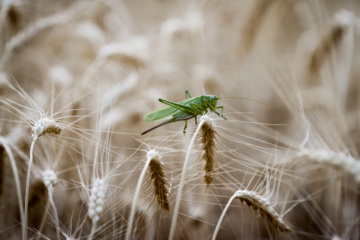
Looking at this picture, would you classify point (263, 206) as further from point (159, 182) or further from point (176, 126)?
point (176, 126)

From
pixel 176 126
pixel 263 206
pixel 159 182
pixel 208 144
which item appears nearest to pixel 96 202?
pixel 159 182

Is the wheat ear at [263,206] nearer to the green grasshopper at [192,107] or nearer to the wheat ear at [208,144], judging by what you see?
the wheat ear at [208,144]

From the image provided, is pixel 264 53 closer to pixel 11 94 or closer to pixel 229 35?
pixel 229 35

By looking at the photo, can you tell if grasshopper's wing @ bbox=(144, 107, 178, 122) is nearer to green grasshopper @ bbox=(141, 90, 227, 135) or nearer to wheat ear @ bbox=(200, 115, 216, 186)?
green grasshopper @ bbox=(141, 90, 227, 135)

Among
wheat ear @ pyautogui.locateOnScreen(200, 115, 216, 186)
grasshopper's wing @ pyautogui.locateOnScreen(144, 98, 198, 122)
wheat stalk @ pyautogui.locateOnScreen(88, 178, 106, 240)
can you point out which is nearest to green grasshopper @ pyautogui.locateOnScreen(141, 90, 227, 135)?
grasshopper's wing @ pyautogui.locateOnScreen(144, 98, 198, 122)

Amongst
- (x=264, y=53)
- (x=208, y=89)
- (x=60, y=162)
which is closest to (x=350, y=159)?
(x=208, y=89)

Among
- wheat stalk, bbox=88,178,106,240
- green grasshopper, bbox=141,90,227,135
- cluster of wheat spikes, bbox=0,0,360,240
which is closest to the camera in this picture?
wheat stalk, bbox=88,178,106,240

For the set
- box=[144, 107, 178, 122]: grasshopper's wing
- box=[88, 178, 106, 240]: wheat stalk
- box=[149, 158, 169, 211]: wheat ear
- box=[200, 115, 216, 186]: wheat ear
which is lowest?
box=[88, 178, 106, 240]: wheat stalk

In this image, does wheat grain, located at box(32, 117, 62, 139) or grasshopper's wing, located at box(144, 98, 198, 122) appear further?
grasshopper's wing, located at box(144, 98, 198, 122)
